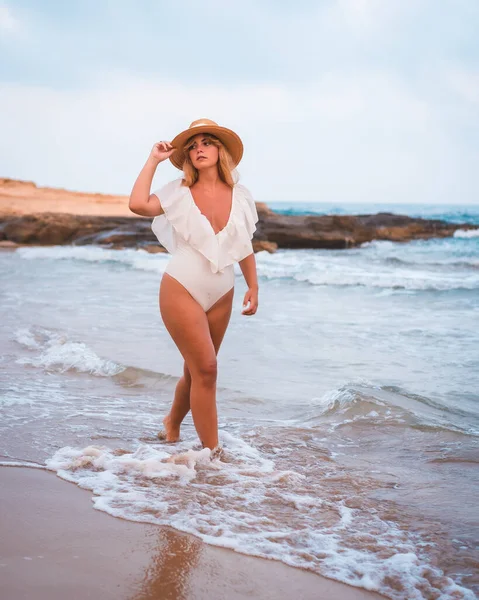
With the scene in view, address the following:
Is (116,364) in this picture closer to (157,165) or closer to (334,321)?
(157,165)

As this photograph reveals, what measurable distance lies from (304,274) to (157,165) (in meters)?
14.2

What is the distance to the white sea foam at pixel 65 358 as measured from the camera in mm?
6776

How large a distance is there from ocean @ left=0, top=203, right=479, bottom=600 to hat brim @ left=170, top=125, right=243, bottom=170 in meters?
1.67

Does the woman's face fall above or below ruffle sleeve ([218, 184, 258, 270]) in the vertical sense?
above

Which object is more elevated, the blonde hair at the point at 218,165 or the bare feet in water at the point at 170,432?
the blonde hair at the point at 218,165

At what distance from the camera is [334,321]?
10.5 metres

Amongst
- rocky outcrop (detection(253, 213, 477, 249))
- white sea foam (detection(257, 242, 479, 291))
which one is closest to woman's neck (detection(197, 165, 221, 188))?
white sea foam (detection(257, 242, 479, 291))

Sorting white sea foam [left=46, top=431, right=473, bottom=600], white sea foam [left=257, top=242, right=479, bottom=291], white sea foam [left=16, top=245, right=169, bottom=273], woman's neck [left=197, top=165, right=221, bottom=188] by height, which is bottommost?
white sea foam [left=16, top=245, right=169, bottom=273]

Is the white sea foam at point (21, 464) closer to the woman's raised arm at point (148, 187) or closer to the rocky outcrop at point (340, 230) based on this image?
the woman's raised arm at point (148, 187)

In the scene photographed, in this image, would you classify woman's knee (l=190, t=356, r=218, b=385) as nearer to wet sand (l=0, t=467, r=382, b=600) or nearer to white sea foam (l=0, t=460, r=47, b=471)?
white sea foam (l=0, t=460, r=47, b=471)

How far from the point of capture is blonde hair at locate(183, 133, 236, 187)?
165 inches

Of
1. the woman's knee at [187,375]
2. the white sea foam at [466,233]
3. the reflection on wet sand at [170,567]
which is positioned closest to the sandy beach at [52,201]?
the white sea foam at [466,233]

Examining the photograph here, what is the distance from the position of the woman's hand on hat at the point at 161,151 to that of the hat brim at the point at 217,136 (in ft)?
0.12

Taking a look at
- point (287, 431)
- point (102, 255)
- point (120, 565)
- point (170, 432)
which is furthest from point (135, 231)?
point (120, 565)
